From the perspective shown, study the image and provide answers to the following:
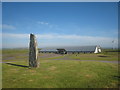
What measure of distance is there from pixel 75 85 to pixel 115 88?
3615mm

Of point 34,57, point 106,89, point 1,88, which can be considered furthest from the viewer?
point 34,57

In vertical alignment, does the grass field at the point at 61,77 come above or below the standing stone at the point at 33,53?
below

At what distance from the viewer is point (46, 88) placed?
9.59 metres

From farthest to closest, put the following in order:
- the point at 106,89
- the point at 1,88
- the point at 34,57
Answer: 1. the point at 34,57
2. the point at 1,88
3. the point at 106,89

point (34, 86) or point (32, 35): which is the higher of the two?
point (32, 35)

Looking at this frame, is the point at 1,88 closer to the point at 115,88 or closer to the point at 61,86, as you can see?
→ the point at 61,86

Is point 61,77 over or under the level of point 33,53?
under

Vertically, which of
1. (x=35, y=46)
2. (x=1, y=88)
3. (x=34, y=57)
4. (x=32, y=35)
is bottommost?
(x=1, y=88)

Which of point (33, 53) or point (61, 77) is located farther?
point (33, 53)

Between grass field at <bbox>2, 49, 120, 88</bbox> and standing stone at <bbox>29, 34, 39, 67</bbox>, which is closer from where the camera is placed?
grass field at <bbox>2, 49, 120, 88</bbox>

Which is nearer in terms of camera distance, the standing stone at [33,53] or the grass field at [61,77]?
the grass field at [61,77]

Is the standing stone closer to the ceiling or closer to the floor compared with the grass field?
closer to the ceiling

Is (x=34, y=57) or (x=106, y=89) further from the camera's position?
(x=34, y=57)

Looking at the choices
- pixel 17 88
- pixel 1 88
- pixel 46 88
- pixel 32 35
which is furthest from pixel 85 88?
pixel 32 35
